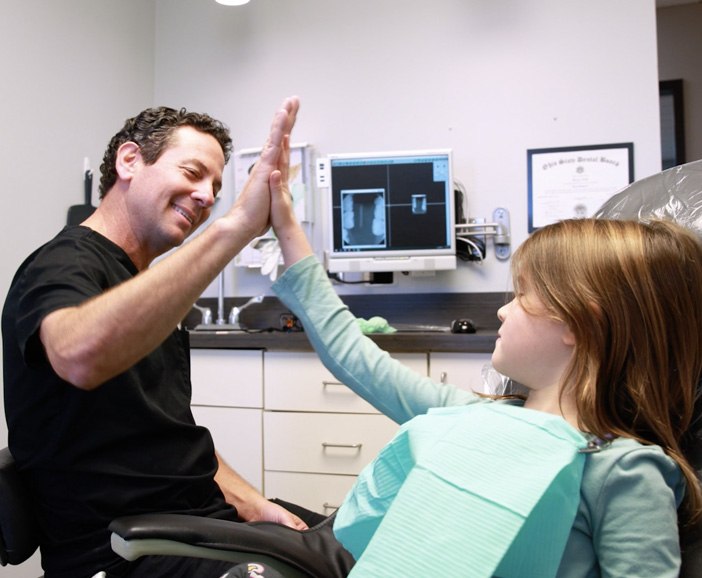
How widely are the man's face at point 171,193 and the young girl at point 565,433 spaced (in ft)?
1.51

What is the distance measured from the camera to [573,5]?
2.70 meters

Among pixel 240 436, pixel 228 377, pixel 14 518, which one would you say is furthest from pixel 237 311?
pixel 14 518

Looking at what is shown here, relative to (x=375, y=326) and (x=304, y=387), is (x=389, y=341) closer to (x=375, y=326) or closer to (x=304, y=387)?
(x=375, y=326)

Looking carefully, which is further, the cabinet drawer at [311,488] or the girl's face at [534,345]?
the cabinet drawer at [311,488]

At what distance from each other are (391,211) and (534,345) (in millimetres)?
1904

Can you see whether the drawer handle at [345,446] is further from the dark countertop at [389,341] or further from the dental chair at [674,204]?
the dental chair at [674,204]

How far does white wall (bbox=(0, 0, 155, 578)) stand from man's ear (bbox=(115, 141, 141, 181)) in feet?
4.27

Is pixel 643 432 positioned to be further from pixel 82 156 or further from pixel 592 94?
pixel 82 156

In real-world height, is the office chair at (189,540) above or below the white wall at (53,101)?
below

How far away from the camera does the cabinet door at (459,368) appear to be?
7.14ft

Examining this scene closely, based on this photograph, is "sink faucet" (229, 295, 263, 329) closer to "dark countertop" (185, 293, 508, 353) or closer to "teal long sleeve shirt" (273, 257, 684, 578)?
"dark countertop" (185, 293, 508, 353)

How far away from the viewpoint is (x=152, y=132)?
131 centimetres

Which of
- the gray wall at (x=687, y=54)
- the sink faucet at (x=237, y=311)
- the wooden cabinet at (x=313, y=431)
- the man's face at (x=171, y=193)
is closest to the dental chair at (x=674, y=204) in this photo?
the man's face at (x=171, y=193)

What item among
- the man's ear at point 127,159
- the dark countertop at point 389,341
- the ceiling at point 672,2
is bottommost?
the dark countertop at point 389,341
